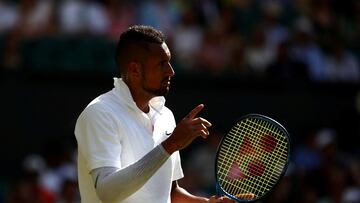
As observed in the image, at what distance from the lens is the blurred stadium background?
34.4 ft

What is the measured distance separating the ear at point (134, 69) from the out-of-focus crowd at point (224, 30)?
5.71m

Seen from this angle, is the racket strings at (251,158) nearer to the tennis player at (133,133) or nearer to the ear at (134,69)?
the tennis player at (133,133)

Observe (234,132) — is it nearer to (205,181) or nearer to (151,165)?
(151,165)

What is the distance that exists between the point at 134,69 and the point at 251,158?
0.82m

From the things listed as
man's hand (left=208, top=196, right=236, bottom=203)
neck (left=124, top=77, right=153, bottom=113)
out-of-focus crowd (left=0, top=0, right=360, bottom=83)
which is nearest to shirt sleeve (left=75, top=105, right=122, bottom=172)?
neck (left=124, top=77, right=153, bottom=113)

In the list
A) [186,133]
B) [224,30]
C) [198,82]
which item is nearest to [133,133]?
[186,133]

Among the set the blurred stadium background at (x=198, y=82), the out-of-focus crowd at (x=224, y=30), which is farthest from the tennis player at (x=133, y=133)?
the out-of-focus crowd at (x=224, y=30)

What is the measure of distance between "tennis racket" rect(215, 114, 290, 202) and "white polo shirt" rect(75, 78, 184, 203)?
30 centimetres

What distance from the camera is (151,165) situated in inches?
184

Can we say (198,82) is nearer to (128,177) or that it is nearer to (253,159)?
(253,159)

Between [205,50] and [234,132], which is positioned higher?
[234,132]

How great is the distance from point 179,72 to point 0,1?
1.95 metres

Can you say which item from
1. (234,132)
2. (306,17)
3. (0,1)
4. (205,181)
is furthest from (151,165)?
(306,17)

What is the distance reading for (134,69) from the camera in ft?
16.4
